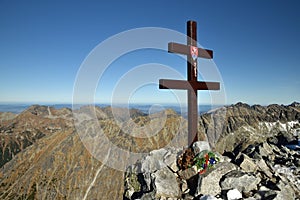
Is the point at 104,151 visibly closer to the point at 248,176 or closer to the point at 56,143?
the point at 56,143

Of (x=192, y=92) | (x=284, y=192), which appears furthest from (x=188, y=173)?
(x=192, y=92)

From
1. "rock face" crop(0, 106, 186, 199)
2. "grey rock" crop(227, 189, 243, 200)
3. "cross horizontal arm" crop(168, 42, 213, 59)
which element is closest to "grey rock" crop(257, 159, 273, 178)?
"grey rock" crop(227, 189, 243, 200)

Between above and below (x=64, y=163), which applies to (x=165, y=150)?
above

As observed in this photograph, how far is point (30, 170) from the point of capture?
8131 cm

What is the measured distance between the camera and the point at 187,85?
10.4 meters

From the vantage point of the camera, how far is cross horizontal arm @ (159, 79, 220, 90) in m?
9.33

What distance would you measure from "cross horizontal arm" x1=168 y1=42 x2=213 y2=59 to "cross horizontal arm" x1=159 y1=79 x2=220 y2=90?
4.13 feet

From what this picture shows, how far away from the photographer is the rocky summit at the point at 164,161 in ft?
26.5

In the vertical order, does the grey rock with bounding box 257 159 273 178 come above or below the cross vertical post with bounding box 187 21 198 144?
below

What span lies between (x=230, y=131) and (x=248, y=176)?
14607cm

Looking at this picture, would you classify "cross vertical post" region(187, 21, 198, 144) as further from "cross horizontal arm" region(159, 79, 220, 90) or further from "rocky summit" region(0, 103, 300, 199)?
"rocky summit" region(0, 103, 300, 199)

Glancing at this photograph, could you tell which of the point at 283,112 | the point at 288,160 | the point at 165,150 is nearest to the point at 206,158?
the point at 165,150

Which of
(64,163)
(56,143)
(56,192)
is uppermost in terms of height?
(56,143)

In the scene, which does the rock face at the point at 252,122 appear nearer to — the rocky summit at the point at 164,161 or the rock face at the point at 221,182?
the rocky summit at the point at 164,161
